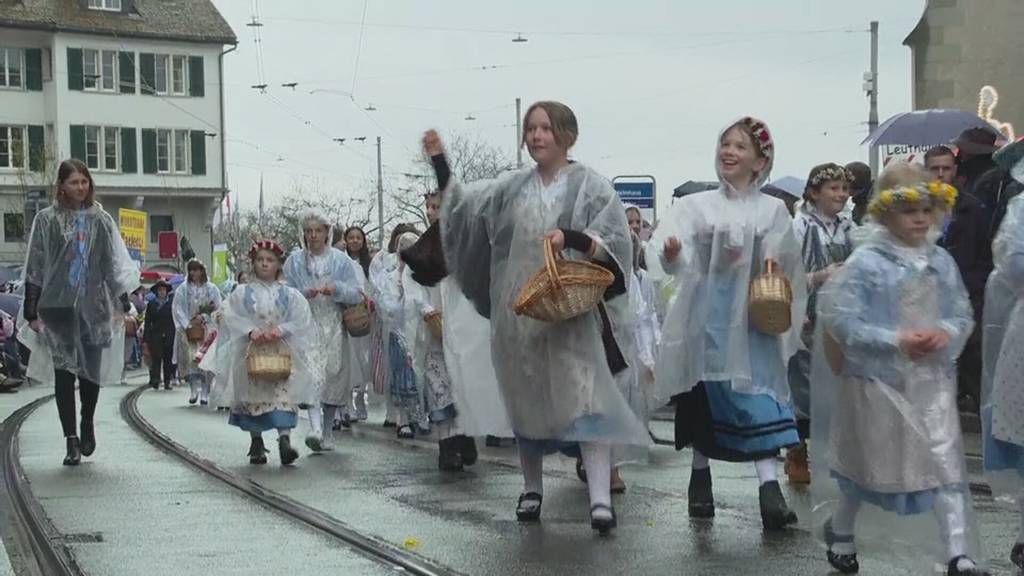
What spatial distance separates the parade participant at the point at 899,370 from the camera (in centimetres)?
619

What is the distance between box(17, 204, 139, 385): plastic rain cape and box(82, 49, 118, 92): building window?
55.5 m

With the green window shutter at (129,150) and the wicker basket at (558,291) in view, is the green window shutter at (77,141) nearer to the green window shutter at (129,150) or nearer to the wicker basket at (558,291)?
the green window shutter at (129,150)

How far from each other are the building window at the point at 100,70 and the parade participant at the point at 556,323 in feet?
195

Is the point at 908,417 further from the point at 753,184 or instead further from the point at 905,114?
the point at 905,114

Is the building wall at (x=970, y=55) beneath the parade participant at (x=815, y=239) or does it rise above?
above

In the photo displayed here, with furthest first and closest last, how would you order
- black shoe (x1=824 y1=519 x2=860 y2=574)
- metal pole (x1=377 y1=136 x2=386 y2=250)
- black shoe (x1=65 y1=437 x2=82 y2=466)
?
metal pole (x1=377 y1=136 x2=386 y2=250) → black shoe (x1=65 y1=437 x2=82 y2=466) → black shoe (x1=824 y1=519 x2=860 y2=574)

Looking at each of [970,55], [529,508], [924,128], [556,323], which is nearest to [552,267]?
[556,323]

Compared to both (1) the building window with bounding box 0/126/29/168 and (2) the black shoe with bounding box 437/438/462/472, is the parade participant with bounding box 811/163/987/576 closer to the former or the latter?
(2) the black shoe with bounding box 437/438/462/472

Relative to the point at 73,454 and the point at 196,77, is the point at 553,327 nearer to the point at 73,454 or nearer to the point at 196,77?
the point at 73,454

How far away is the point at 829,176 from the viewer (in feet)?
31.2

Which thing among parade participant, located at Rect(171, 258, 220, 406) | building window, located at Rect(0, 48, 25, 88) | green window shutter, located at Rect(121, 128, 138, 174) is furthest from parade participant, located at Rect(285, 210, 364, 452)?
building window, located at Rect(0, 48, 25, 88)

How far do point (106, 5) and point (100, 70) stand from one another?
2.77 meters

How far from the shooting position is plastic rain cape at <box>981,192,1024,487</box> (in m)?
6.23

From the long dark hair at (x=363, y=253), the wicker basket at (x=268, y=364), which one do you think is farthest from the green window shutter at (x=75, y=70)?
the wicker basket at (x=268, y=364)
